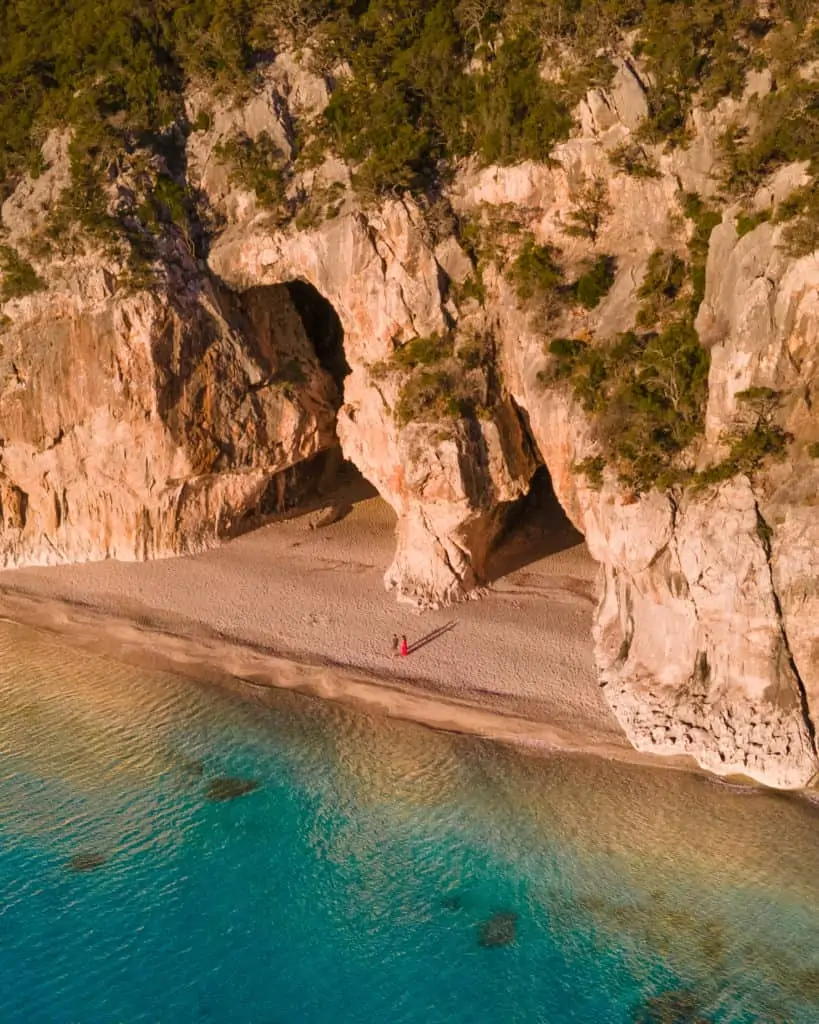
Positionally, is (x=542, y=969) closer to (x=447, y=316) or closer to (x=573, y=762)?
(x=573, y=762)

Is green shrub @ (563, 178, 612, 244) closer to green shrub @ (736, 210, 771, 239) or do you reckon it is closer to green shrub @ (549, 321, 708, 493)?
green shrub @ (549, 321, 708, 493)

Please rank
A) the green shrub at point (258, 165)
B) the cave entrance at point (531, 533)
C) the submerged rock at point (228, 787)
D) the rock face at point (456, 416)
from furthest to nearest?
the green shrub at point (258, 165)
the cave entrance at point (531, 533)
the submerged rock at point (228, 787)
the rock face at point (456, 416)

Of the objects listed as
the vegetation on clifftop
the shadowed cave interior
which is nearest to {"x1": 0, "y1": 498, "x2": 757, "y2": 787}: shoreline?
the shadowed cave interior

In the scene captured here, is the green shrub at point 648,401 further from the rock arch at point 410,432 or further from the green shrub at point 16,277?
the green shrub at point 16,277

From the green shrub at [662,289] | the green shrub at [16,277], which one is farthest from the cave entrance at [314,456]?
the green shrub at [662,289]

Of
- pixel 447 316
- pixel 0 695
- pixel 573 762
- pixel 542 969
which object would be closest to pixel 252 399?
pixel 447 316

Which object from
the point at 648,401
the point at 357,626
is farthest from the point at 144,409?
the point at 648,401

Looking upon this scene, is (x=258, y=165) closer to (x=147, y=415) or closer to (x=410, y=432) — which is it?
(x=147, y=415)
